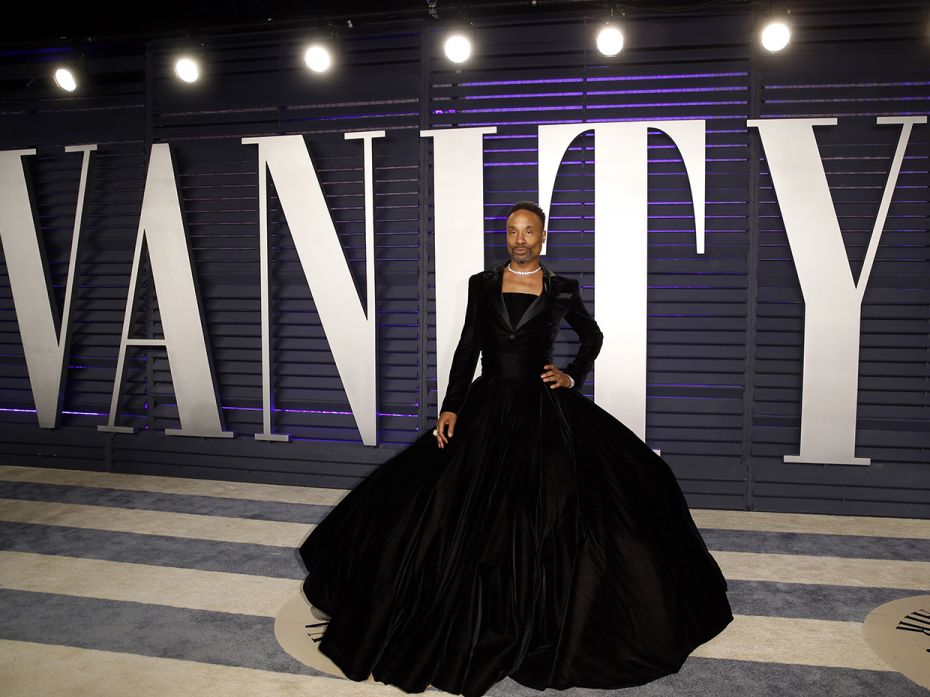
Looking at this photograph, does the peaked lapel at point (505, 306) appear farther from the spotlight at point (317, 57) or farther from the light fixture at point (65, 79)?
the light fixture at point (65, 79)

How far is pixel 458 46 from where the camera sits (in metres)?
4.91

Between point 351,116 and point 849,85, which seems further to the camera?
point 351,116

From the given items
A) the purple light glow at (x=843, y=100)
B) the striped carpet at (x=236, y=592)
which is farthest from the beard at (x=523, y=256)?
the purple light glow at (x=843, y=100)

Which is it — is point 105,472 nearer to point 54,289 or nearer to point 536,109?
point 54,289

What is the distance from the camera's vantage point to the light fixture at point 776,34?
4.62m

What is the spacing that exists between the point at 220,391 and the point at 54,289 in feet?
5.52

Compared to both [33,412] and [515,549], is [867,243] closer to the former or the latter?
[515,549]

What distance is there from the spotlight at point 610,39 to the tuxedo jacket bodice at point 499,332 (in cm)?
208

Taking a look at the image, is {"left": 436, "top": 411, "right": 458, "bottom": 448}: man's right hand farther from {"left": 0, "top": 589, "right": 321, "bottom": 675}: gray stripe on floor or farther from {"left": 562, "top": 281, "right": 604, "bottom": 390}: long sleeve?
{"left": 0, "top": 589, "right": 321, "bottom": 675}: gray stripe on floor

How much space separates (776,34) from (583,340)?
2470 mm

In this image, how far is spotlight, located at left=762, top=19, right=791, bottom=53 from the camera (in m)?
4.62

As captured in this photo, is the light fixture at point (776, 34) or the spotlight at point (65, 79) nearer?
the light fixture at point (776, 34)

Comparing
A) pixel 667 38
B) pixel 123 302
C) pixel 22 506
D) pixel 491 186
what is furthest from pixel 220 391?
pixel 667 38

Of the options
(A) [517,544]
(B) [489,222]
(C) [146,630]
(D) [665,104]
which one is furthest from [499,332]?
(D) [665,104]
